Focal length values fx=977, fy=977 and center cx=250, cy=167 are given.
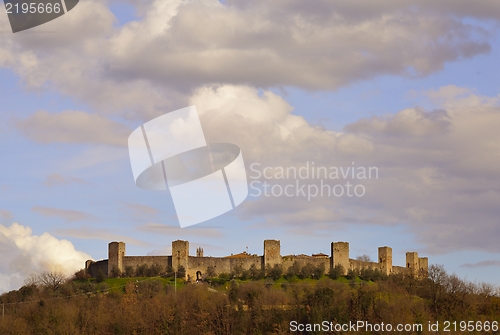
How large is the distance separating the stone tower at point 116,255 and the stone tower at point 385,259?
24.4 meters

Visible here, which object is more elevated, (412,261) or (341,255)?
(341,255)

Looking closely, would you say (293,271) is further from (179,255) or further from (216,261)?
(179,255)

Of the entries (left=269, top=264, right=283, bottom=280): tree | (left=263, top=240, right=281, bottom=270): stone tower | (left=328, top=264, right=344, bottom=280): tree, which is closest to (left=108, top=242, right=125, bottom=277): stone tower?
(left=263, top=240, right=281, bottom=270): stone tower

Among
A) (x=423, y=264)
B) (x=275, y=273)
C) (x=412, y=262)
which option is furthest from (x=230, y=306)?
(x=423, y=264)

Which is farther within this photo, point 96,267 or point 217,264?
point 96,267

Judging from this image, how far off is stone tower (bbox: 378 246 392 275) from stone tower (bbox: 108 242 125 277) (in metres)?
24.4

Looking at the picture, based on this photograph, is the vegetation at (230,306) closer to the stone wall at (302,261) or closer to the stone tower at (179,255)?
the stone tower at (179,255)

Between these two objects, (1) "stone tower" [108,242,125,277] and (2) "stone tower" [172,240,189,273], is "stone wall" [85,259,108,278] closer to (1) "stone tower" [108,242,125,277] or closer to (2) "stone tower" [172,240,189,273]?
(1) "stone tower" [108,242,125,277]

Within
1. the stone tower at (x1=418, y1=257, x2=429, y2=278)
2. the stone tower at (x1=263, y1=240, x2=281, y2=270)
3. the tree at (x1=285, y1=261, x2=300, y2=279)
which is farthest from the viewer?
the stone tower at (x1=418, y1=257, x2=429, y2=278)

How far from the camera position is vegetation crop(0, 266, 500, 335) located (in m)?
72.5

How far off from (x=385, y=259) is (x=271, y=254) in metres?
12.4

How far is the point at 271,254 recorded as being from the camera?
86438 millimetres

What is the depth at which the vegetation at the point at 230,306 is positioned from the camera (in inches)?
2854

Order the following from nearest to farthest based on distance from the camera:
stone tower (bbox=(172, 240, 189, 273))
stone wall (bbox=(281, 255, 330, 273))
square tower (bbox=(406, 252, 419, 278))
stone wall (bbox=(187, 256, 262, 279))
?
1. stone tower (bbox=(172, 240, 189, 273))
2. stone wall (bbox=(187, 256, 262, 279))
3. stone wall (bbox=(281, 255, 330, 273))
4. square tower (bbox=(406, 252, 419, 278))
